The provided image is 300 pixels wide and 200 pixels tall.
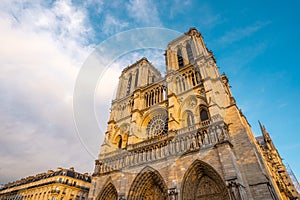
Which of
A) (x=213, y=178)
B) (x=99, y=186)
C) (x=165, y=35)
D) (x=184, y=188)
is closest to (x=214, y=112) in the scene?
(x=213, y=178)

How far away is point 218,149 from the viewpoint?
33.4ft

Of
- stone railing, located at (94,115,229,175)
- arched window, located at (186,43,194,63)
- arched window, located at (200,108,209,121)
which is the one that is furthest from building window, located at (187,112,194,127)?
arched window, located at (186,43,194,63)

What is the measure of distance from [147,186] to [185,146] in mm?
3793

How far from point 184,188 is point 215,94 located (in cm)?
658

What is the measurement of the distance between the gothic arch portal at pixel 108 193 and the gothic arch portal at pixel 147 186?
2221 mm

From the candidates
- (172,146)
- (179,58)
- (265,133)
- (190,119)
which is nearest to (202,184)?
(172,146)

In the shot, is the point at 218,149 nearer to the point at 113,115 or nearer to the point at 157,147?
the point at 157,147

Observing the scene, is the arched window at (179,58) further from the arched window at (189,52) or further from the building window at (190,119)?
the building window at (190,119)

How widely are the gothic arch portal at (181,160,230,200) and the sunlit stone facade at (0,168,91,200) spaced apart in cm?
1740

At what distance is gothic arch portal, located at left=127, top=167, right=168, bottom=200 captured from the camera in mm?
Answer: 11961

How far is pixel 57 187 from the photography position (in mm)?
21562

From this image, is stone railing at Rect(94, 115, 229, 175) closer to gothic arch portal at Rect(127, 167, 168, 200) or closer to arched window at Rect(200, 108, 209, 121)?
gothic arch portal at Rect(127, 167, 168, 200)

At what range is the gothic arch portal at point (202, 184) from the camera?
9.91m

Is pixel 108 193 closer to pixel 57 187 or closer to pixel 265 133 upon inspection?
pixel 57 187
